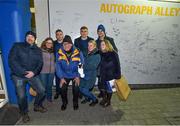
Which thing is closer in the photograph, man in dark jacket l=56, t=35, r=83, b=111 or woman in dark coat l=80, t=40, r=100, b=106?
man in dark jacket l=56, t=35, r=83, b=111

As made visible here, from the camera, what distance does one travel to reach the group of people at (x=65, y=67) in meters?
4.09

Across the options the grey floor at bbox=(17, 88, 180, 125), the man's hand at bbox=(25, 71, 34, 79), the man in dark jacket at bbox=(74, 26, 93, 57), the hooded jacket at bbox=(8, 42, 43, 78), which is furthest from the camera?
the man in dark jacket at bbox=(74, 26, 93, 57)

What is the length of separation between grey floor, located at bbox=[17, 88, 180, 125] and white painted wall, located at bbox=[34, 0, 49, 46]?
6.17ft

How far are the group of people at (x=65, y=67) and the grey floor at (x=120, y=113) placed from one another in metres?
0.19

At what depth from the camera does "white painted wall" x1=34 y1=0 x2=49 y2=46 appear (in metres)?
5.48

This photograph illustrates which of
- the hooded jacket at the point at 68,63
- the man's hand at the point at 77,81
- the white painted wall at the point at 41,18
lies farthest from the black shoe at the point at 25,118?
the white painted wall at the point at 41,18

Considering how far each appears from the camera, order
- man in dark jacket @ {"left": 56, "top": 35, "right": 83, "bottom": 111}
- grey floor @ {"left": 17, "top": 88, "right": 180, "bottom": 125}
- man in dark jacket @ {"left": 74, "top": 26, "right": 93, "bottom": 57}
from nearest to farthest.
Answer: grey floor @ {"left": 17, "top": 88, "right": 180, "bottom": 125}, man in dark jacket @ {"left": 56, "top": 35, "right": 83, "bottom": 111}, man in dark jacket @ {"left": 74, "top": 26, "right": 93, "bottom": 57}

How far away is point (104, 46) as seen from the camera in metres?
4.61

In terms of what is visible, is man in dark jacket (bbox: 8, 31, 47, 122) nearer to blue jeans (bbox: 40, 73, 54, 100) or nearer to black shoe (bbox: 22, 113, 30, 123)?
black shoe (bbox: 22, 113, 30, 123)

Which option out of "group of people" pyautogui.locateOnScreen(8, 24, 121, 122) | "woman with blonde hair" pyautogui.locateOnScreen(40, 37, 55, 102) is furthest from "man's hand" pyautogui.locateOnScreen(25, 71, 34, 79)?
"woman with blonde hair" pyautogui.locateOnScreen(40, 37, 55, 102)

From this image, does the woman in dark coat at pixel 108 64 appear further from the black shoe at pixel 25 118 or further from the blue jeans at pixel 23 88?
the black shoe at pixel 25 118

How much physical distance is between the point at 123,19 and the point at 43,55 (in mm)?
2636

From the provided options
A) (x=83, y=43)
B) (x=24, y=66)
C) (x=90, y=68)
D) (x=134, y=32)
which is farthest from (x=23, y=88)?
(x=134, y=32)

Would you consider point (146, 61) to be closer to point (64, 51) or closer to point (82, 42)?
point (82, 42)
